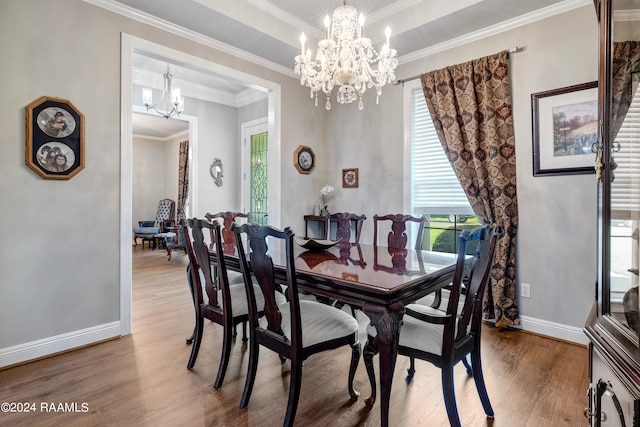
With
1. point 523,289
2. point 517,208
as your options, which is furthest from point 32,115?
point 523,289

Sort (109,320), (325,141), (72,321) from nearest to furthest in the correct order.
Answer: (72,321), (109,320), (325,141)

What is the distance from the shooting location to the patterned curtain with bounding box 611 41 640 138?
1.01 metres

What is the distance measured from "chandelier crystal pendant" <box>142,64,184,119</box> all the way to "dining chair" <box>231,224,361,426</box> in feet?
11.4

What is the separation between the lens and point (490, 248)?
61.9 inches

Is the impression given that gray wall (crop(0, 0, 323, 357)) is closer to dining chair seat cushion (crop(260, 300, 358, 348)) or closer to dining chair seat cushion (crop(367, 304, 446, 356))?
dining chair seat cushion (crop(260, 300, 358, 348))

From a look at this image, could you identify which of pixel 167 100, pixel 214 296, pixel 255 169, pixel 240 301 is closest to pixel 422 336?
pixel 240 301

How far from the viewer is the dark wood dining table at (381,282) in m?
1.38

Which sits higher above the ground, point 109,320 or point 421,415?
point 109,320

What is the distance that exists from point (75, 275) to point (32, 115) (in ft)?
3.93

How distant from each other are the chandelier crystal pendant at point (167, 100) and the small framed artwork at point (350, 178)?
243cm

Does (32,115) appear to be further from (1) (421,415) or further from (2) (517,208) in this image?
(2) (517,208)

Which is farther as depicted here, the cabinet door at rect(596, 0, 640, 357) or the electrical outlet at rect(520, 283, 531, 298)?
the electrical outlet at rect(520, 283, 531, 298)

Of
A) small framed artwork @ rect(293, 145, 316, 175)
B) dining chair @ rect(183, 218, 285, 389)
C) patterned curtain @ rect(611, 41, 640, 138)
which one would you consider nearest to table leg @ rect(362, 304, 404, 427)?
dining chair @ rect(183, 218, 285, 389)

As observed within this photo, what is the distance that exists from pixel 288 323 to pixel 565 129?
2.67 metres
